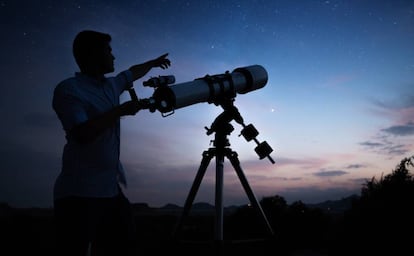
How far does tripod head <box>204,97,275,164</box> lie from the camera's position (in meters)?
3.95

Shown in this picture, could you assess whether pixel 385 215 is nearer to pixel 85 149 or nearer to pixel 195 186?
pixel 195 186

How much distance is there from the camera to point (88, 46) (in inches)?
108

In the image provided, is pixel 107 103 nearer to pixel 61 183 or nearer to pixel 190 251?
pixel 61 183

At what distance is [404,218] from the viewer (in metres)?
3.80

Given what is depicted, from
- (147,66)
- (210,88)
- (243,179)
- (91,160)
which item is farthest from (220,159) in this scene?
(91,160)

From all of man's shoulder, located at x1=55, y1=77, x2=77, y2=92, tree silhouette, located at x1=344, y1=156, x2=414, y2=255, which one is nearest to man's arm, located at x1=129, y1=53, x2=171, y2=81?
man's shoulder, located at x1=55, y1=77, x2=77, y2=92

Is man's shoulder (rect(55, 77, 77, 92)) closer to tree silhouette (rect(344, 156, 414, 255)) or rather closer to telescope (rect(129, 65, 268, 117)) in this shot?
telescope (rect(129, 65, 268, 117))

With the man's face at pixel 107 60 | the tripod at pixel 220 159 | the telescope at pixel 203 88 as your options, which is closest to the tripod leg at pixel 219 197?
the tripod at pixel 220 159

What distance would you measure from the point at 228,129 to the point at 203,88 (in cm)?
58

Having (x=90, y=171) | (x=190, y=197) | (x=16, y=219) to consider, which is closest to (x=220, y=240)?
(x=190, y=197)

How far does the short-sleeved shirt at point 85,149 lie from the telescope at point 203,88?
321 millimetres

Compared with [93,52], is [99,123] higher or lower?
lower

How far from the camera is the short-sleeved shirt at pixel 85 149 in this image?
247 centimetres

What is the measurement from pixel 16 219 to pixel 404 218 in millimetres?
6481
